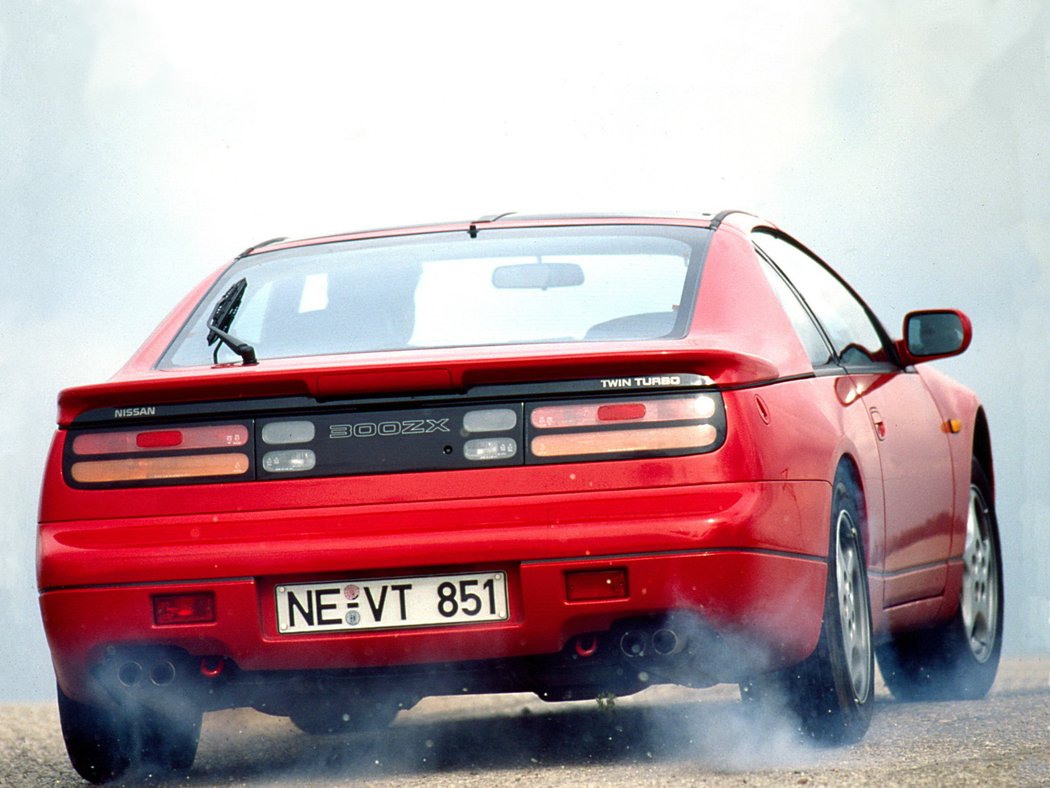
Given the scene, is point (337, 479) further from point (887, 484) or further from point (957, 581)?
point (957, 581)

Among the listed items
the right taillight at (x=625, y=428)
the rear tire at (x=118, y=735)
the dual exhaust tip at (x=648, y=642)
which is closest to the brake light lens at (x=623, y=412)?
the right taillight at (x=625, y=428)

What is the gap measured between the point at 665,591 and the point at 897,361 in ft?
7.51

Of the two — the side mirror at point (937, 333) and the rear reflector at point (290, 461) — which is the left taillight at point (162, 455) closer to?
the rear reflector at point (290, 461)

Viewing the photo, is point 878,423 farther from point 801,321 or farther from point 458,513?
point 458,513

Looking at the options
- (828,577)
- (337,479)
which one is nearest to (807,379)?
(828,577)

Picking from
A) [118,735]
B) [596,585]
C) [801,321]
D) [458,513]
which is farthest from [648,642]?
[118,735]

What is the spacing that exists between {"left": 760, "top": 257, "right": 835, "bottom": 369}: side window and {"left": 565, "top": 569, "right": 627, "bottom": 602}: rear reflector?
1.10 meters

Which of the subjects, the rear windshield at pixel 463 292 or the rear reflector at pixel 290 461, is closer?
the rear reflector at pixel 290 461

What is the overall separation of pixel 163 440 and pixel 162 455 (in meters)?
0.04

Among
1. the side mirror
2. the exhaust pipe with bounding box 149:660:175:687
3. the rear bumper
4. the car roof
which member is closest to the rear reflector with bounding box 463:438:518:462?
the rear bumper

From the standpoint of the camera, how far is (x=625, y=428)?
4.70 metres

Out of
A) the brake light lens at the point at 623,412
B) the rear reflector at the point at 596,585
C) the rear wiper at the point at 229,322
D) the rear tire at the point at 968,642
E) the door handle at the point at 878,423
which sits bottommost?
the rear tire at the point at 968,642

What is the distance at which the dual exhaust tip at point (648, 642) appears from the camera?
4742mm

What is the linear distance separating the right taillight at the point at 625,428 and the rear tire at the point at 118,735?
119cm
